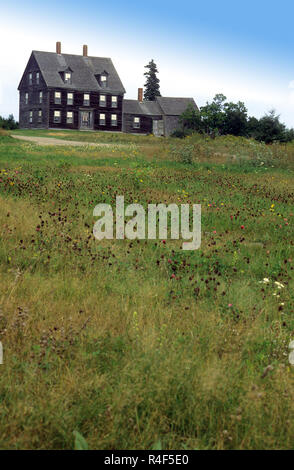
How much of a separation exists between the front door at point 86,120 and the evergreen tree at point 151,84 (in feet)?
63.5

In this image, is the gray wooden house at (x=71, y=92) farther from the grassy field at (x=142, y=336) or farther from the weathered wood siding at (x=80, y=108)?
the grassy field at (x=142, y=336)

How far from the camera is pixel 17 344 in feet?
13.1

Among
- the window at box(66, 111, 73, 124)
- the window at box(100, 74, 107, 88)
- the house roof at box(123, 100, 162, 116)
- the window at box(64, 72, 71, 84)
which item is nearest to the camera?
the window at box(64, 72, 71, 84)

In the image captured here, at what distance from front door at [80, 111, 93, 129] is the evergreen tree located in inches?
762

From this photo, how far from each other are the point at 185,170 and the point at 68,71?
41852 mm

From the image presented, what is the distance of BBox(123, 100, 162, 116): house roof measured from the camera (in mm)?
58625

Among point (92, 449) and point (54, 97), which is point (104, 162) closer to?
point (92, 449)

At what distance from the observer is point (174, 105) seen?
62.2m

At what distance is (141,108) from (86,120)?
9.13 m

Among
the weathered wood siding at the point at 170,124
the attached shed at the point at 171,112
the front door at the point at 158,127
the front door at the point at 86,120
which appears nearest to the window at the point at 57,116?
the front door at the point at 86,120

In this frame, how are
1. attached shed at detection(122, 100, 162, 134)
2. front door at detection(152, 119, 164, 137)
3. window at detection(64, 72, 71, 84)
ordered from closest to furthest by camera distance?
1. window at detection(64, 72, 71, 84)
2. attached shed at detection(122, 100, 162, 134)
3. front door at detection(152, 119, 164, 137)

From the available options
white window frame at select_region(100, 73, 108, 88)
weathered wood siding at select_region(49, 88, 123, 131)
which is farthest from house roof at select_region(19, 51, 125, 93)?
weathered wood siding at select_region(49, 88, 123, 131)

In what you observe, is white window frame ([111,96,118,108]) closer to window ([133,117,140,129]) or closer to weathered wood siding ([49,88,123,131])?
weathered wood siding ([49,88,123,131])

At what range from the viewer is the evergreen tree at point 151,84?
71.0m
